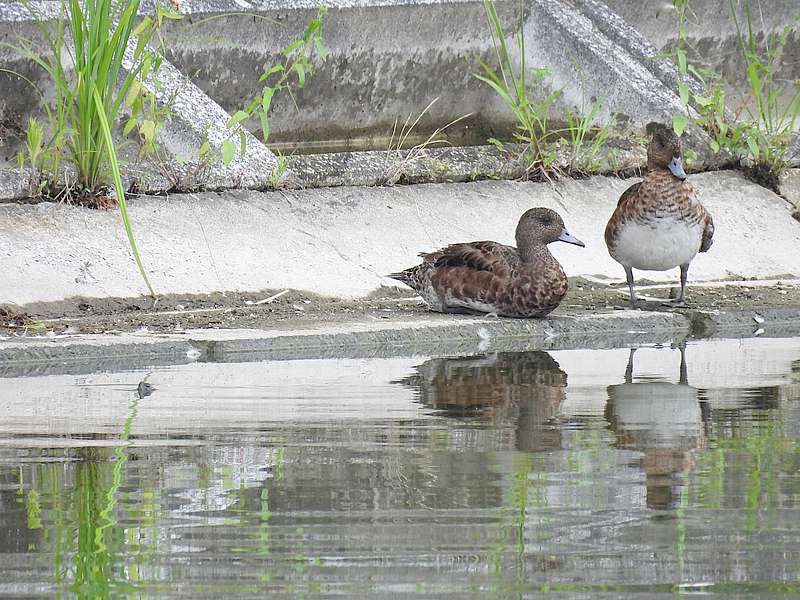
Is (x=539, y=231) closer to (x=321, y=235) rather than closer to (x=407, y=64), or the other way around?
(x=321, y=235)

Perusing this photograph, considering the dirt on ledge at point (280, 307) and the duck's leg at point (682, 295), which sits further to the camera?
the duck's leg at point (682, 295)

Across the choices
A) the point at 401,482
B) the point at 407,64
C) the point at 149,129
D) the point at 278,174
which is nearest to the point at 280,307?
the point at 149,129

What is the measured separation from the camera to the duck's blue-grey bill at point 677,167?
27.5 feet

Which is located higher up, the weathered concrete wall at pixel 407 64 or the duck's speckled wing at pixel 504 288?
the weathered concrete wall at pixel 407 64

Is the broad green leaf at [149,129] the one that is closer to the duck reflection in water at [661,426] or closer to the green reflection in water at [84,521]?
the duck reflection in water at [661,426]

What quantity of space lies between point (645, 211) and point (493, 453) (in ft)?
11.8

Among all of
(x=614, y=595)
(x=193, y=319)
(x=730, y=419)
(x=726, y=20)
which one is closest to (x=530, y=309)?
(x=193, y=319)

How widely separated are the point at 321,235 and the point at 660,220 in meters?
1.99

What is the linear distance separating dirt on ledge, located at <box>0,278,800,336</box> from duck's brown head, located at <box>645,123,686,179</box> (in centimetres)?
76

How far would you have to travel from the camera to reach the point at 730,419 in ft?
18.6

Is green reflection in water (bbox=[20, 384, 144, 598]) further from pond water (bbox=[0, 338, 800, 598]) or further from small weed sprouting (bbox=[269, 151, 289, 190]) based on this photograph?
small weed sprouting (bbox=[269, 151, 289, 190])

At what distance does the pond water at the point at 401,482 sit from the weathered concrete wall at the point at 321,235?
1.51 m

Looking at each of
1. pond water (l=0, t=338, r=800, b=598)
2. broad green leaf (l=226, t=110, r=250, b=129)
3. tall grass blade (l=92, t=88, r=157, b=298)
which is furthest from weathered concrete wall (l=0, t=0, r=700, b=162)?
pond water (l=0, t=338, r=800, b=598)

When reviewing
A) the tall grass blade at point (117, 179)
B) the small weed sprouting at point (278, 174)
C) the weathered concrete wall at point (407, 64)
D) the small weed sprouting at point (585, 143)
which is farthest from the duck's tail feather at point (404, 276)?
the weathered concrete wall at point (407, 64)
